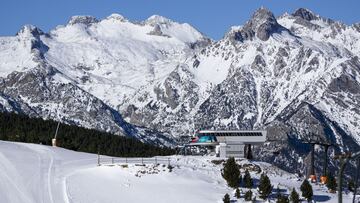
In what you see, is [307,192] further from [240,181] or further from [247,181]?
[240,181]

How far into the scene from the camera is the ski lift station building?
140 m

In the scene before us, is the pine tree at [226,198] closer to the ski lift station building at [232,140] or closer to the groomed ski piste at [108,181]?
the groomed ski piste at [108,181]

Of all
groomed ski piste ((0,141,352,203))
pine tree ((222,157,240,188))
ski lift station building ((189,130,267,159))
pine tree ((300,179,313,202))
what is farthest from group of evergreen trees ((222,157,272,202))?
ski lift station building ((189,130,267,159))

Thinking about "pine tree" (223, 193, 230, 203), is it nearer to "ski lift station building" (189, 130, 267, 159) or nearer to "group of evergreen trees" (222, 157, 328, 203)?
"group of evergreen trees" (222, 157, 328, 203)

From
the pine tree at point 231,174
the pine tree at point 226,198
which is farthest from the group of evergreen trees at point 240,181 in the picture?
the pine tree at point 226,198

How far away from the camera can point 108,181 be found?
335 ft

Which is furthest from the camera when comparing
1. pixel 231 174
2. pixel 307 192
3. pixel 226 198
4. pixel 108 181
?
pixel 231 174

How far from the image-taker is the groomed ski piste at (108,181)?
9038 cm

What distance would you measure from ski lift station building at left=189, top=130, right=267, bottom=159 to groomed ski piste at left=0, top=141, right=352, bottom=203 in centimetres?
1366

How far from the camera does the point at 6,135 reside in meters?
190

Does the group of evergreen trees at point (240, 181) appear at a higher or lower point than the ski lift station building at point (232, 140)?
lower

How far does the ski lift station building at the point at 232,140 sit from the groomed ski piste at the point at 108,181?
44.8 feet

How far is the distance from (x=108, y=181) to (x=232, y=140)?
4817 centimetres

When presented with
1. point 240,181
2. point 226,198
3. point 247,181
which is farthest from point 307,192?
point 226,198
